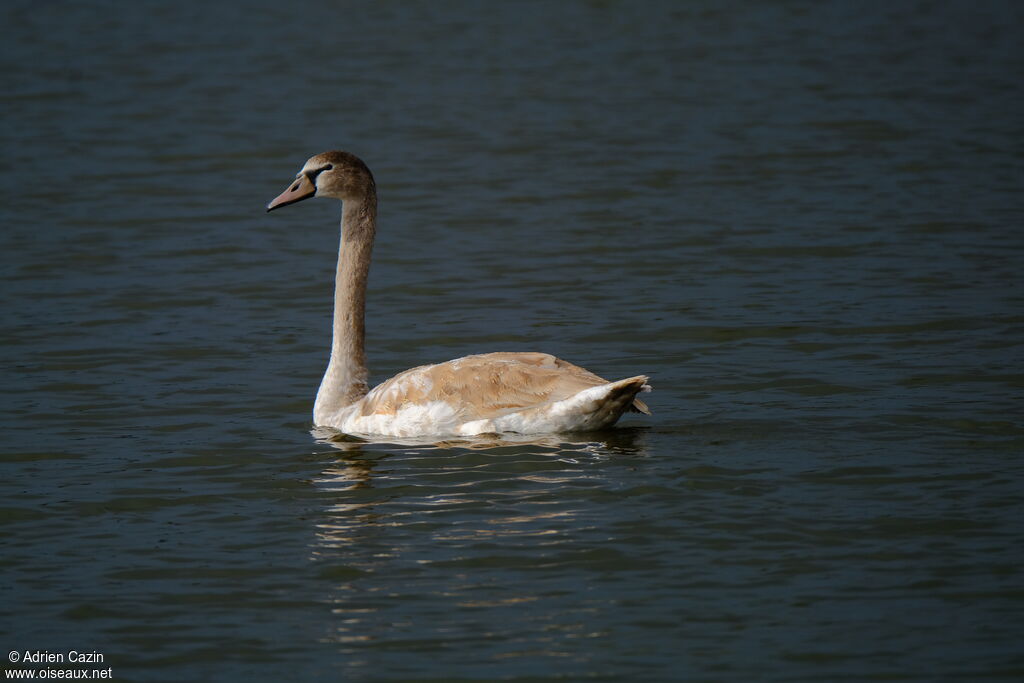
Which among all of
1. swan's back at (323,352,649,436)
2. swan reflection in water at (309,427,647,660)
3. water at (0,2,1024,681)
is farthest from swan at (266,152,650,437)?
water at (0,2,1024,681)

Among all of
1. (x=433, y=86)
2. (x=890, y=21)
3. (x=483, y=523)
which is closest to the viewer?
(x=483, y=523)

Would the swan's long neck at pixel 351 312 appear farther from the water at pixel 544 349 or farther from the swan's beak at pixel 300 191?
the water at pixel 544 349

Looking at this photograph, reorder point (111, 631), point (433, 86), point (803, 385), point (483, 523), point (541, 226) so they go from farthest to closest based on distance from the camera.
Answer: point (433, 86)
point (541, 226)
point (803, 385)
point (483, 523)
point (111, 631)

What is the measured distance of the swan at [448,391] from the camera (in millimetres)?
11211

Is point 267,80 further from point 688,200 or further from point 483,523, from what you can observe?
point 483,523

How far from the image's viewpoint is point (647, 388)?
1082cm

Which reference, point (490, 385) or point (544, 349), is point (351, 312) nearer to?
point (490, 385)

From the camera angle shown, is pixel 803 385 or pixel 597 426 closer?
pixel 597 426

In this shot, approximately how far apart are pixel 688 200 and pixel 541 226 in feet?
6.72

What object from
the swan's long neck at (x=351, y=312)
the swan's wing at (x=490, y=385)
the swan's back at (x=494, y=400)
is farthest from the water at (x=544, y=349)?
the swan's long neck at (x=351, y=312)

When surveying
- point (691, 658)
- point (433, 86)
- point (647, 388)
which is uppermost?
point (433, 86)

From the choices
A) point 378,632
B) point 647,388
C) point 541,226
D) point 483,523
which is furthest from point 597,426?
→ point 541,226

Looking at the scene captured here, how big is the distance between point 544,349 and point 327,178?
277cm

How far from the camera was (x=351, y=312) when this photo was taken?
12.9 meters
